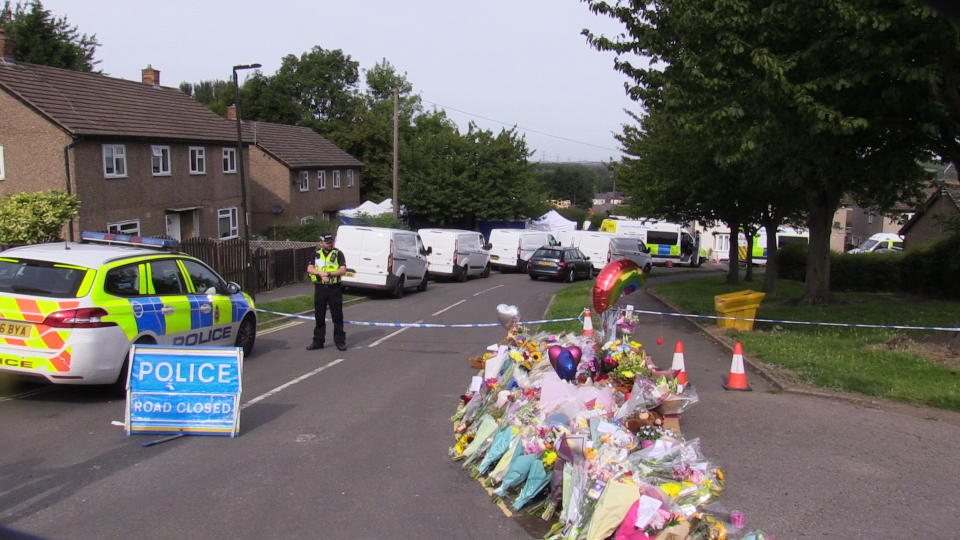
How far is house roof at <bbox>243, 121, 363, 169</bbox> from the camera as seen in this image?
3956cm

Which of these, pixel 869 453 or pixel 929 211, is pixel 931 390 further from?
pixel 929 211

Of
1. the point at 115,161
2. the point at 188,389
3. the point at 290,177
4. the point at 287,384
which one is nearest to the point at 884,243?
the point at 290,177

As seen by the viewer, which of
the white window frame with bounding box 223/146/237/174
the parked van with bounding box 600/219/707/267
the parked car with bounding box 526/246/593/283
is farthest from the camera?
the parked van with bounding box 600/219/707/267

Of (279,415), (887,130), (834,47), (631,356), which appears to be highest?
(834,47)

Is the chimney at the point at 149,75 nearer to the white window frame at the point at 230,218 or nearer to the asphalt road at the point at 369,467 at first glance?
the white window frame at the point at 230,218

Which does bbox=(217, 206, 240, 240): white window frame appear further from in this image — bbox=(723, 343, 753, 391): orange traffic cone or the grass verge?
bbox=(723, 343, 753, 391): orange traffic cone

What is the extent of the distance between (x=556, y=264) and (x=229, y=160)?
1471 cm

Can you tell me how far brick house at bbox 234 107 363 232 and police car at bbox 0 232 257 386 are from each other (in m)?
29.4

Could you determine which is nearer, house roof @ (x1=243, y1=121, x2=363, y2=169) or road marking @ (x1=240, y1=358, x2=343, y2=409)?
road marking @ (x1=240, y1=358, x2=343, y2=409)

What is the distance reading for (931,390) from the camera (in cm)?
884

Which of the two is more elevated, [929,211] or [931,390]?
[929,211]

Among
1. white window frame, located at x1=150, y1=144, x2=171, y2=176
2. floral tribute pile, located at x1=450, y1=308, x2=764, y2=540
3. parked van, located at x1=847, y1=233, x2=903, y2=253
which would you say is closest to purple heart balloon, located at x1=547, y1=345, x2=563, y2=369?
floral tribute pile, located at x1=450, y1=308, x2=764, y2=540

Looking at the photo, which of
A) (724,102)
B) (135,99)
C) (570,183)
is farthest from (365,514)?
(570,183)

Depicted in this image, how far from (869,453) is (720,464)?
1486 mm
